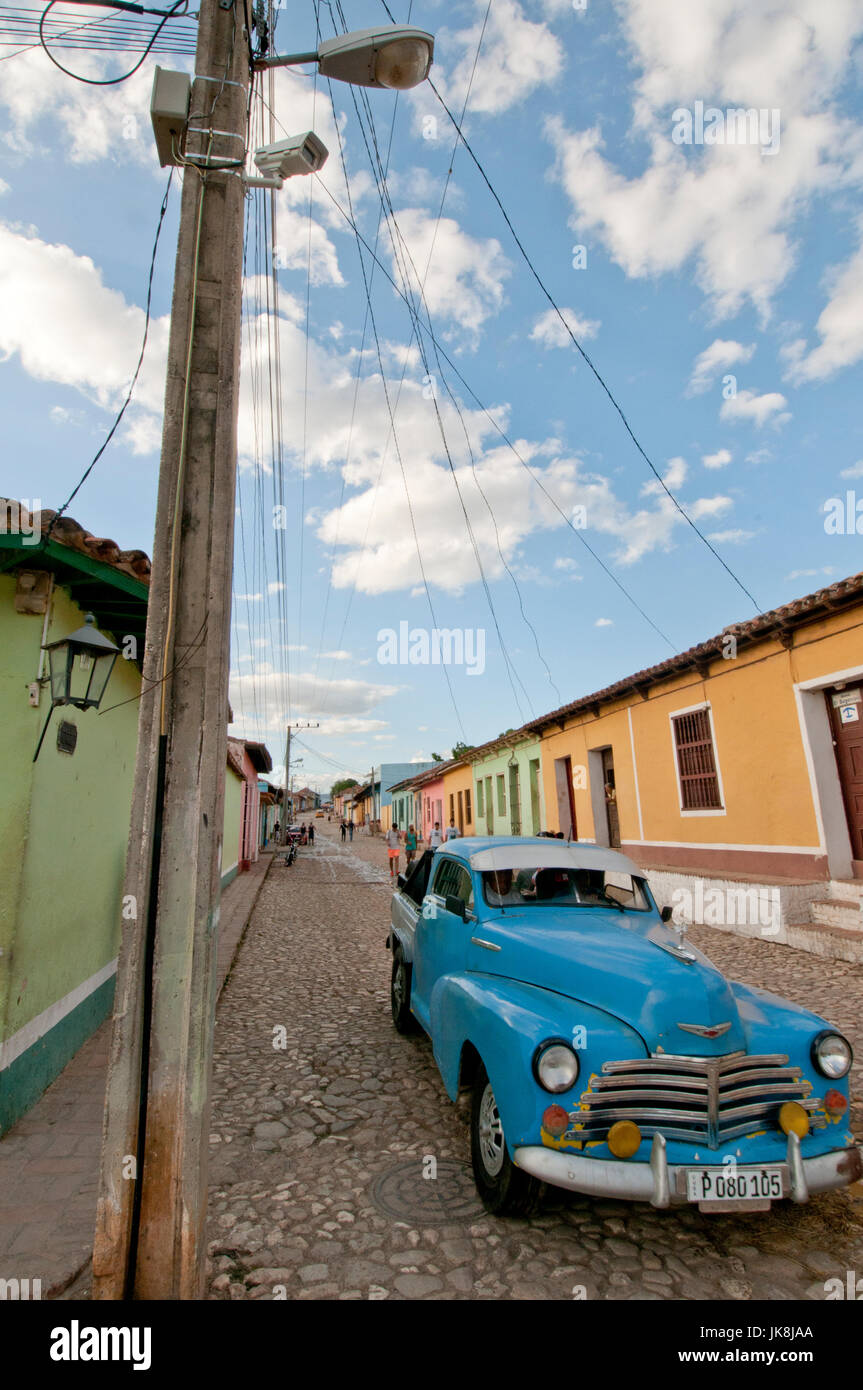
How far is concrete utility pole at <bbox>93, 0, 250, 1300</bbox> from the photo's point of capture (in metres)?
2.24

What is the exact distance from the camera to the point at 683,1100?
8.33 ft

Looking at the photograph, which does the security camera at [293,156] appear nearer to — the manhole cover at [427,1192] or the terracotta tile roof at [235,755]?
the manhole cover at [427,1192]

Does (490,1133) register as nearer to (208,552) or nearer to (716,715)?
(208,552)

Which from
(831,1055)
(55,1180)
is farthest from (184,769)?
(831,1055)

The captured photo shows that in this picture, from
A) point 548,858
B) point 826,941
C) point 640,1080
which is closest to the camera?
point 640,1080

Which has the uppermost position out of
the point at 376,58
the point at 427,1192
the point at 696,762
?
the point at 376,58

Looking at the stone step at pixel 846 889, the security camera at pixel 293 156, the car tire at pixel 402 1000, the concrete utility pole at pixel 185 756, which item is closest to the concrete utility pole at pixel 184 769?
the concrete utility pole at pixel 185 756

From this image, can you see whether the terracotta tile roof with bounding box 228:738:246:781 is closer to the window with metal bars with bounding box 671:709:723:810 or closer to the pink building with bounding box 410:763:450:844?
the window with metal bars with bounding box 671:709:723:810

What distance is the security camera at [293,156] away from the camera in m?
3.31

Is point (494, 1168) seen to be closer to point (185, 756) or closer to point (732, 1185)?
point (732, 1185)

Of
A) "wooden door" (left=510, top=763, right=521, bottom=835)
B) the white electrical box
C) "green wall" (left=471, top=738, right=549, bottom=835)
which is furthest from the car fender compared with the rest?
"wooden door" (left=510, top=763, right=521, bottom=835)

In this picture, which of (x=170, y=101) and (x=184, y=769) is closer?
(x=184, y=769)

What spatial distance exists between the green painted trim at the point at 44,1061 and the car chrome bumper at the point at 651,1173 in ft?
9.41

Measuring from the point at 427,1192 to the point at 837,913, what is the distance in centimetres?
639
